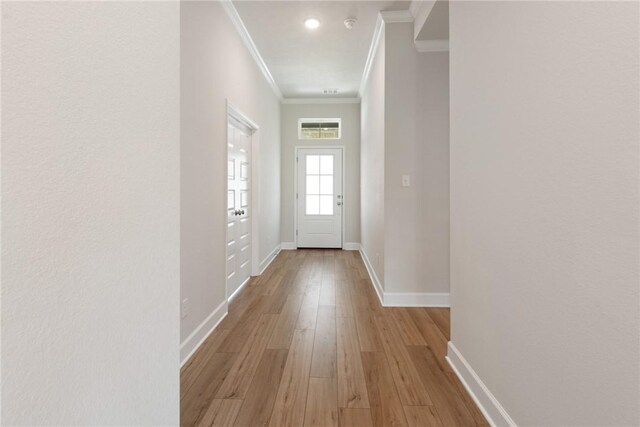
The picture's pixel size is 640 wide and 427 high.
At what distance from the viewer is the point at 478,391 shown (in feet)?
5.27

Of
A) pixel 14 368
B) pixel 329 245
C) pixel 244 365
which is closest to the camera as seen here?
pixel 14 368

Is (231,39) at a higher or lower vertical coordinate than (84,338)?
higher

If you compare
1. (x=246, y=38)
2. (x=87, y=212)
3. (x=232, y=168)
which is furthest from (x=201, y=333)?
(x=246, y=38)

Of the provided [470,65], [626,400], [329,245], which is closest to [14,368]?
[626,400]

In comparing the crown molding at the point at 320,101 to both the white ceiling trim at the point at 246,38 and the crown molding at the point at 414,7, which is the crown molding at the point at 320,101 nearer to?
the white ceiling trim at the point at 246,38

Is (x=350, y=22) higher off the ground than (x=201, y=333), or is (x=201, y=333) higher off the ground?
(x=350, y=22)

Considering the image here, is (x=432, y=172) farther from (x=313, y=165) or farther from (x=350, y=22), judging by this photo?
(x=313, y=165)

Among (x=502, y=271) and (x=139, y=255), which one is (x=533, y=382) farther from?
(x=139, y=255)

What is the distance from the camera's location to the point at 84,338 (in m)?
0.70

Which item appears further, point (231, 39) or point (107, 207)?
point (231, 39)

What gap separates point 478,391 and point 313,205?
4.87 metres

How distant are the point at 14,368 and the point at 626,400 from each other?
1.33 metres

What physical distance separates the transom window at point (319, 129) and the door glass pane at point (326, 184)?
2.56ft

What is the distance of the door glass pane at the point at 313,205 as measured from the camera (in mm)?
6273
